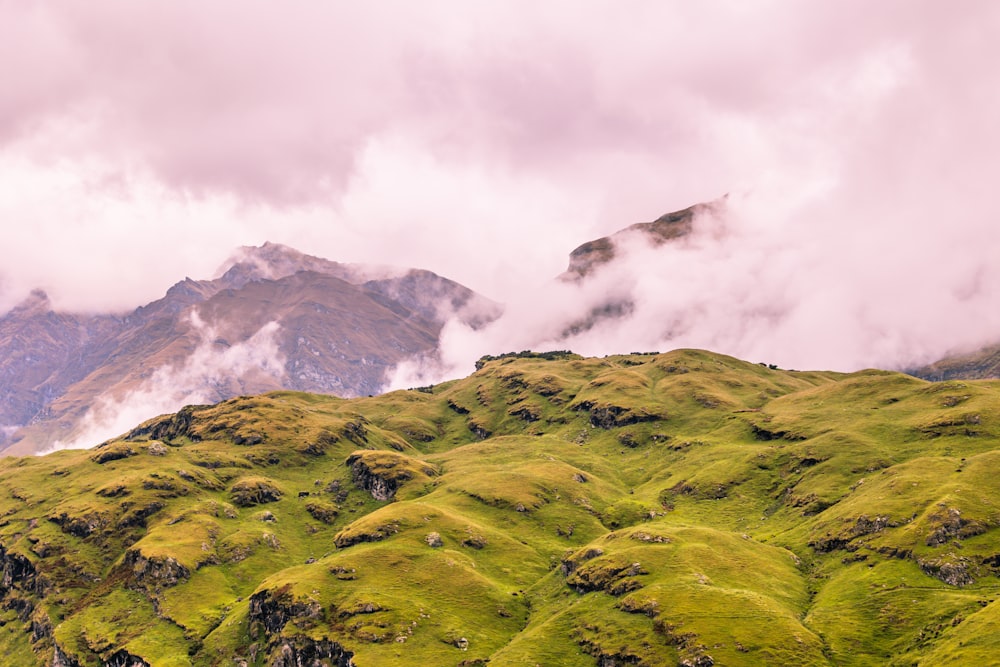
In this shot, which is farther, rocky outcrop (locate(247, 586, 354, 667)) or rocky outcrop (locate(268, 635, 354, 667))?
rocky outcrop (locate(247, 586, 354, 667))

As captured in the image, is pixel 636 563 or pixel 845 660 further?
pixel 636 563

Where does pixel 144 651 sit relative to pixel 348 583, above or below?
below

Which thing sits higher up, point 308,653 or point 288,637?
point 288,637

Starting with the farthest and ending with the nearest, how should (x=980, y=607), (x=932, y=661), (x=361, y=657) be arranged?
(x=361, y=657), (x=980, y=607), (x=932, y=661)

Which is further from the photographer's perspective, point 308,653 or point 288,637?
point 288,637

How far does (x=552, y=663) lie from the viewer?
14550 cm

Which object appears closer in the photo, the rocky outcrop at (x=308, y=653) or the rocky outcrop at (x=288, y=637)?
the rocky outcrop at (x=308, y=653)

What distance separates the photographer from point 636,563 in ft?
556

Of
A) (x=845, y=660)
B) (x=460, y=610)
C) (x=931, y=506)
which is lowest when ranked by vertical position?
(x=845, y=660)

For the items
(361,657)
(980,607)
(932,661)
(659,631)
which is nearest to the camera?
(932,661)

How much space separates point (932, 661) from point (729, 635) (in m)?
34.2

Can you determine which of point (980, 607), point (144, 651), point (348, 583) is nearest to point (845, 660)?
point (980, 607)

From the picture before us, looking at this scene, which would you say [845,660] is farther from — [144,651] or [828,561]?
[144,651]

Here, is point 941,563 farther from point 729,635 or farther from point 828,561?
point 729,635
